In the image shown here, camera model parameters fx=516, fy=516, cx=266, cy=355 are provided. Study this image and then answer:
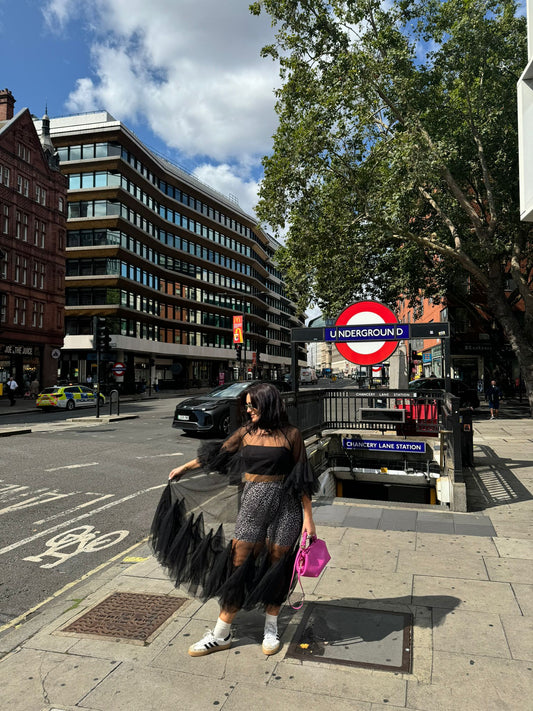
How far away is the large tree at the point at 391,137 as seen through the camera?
60.7 ft

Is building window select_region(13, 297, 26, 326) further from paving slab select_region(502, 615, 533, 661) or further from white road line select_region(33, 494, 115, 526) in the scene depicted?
paving slab select_region(502, 615, 533, 661)

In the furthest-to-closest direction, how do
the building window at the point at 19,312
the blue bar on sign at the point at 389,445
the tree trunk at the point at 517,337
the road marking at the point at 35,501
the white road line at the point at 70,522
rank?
the building window at the point at 19,312 → the tree trunk at the point at 517,337 → the blue bar on sign at the point at 389,445 → the road marking at the point at 35,501 → the white road line at the point at 70,522

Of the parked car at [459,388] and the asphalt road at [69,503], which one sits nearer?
the asphalt road at [69,503]

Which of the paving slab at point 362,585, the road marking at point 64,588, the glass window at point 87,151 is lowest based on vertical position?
the road marking at point 64,588

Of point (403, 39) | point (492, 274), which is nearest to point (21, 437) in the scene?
point (403, 39)

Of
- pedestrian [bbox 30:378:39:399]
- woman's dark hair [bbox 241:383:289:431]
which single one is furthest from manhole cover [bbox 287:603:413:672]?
pedestrian [bbox 30:378:39:399]

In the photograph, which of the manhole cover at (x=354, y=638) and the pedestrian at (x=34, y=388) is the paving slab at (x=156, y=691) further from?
the pedestrian at (x=34, y=388)

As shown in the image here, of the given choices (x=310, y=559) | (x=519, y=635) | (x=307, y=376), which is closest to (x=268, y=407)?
(x=310, y=559)

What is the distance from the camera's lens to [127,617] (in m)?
3.85

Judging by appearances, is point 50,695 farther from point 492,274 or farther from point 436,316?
point 436,316

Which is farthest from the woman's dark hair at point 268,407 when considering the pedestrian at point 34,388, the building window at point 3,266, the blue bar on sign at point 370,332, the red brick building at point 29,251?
the building window at point 3,266

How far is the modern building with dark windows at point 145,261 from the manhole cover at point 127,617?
3166 centimetres

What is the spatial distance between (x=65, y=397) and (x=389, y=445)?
2361cm

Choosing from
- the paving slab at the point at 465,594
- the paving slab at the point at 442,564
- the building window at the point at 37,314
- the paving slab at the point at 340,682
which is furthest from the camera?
the building window at the point at 37,314
